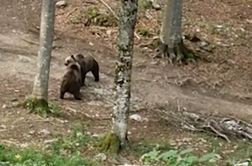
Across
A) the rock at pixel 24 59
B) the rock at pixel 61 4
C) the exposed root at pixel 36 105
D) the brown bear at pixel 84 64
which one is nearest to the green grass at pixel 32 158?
the exposed root at pixel 36 105

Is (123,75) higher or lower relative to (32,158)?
higher

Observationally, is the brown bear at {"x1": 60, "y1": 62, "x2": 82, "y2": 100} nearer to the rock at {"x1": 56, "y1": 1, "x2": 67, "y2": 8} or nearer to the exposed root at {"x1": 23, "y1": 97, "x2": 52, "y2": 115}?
the exposed root at {"x1": 23, "y1": 97, "x2": 52, "y2": 115}

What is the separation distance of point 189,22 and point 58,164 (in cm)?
1020

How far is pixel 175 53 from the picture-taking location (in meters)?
14.5

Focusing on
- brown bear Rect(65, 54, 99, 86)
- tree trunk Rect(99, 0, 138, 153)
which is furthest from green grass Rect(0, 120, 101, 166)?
brown bear Rect(65, 54, 99, 86)

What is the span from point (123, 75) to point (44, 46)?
163 cm

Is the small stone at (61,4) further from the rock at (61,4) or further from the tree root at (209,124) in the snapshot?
the tree root at (209,124)

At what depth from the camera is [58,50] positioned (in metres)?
14.1

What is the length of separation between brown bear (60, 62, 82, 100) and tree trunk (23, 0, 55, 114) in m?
0.99

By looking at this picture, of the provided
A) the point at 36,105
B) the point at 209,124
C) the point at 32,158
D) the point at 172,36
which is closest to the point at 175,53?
the point at 172,36

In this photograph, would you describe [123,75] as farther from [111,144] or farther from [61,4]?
[61,4]

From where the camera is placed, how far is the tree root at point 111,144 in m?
8.80

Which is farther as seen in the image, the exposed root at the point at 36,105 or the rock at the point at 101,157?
the exposed root at the point at 36,105

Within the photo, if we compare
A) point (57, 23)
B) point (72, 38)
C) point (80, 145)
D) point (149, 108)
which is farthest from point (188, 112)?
point (57, 23)
